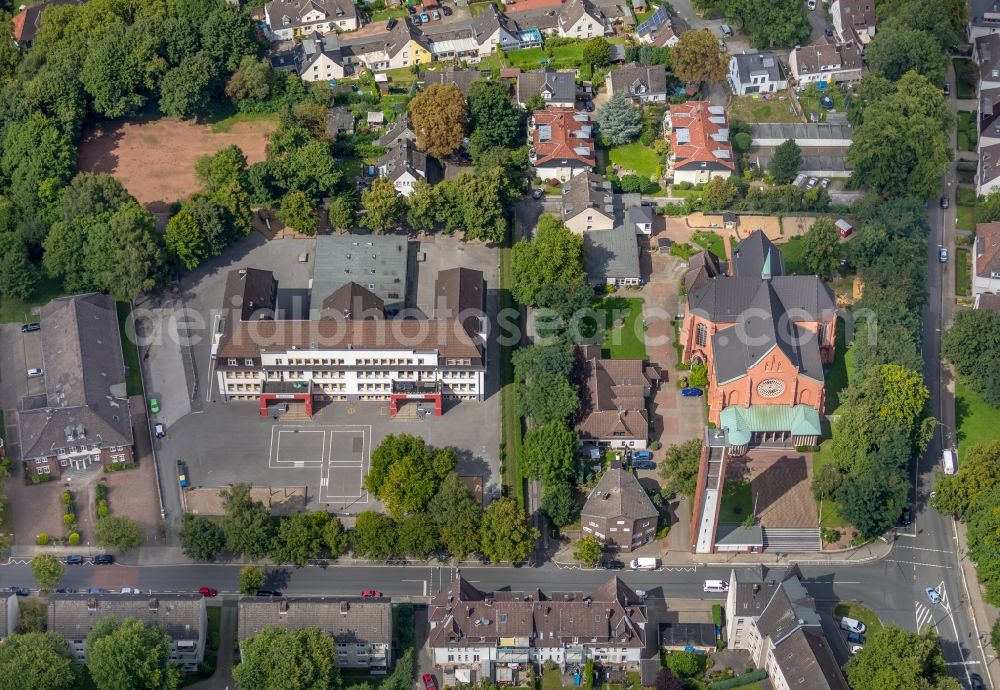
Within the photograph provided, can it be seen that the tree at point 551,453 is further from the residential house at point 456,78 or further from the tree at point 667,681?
the residential house at point 456,78

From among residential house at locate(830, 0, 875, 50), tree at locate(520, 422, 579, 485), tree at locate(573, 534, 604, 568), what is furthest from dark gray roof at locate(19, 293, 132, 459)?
residential house at locate(830, 0, 875, 50)

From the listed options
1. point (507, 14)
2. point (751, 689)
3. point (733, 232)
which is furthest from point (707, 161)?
point (751, 689)

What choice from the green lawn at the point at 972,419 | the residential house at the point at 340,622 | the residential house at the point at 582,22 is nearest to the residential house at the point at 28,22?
the residential house at the point at 582,22

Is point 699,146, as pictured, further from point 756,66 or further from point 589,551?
point 589,551

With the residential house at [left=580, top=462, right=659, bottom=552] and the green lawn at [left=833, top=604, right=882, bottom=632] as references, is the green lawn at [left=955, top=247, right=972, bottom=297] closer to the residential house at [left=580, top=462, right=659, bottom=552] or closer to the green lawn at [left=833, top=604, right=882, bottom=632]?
the green lawn at [left=833, top=604, right=882, bottom=632]

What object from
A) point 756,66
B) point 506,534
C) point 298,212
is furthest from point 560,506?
point 756,66

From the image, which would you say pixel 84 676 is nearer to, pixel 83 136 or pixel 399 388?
pixel 399 388
